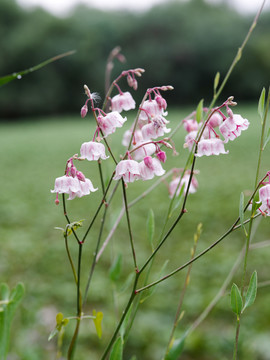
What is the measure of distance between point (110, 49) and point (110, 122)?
22.6 meters

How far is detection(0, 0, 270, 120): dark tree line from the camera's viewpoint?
814 inches

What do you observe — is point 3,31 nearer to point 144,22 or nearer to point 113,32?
point 113,32

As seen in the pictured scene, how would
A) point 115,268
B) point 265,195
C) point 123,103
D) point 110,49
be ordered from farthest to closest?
point 110,49 < point 115,268 < point 123,103 < point 265,195

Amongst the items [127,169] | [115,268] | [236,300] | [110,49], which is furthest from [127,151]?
[110,49]

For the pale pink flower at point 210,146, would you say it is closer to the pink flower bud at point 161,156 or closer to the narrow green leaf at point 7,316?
the pink flower bud at point 161,156

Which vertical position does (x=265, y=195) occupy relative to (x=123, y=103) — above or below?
below

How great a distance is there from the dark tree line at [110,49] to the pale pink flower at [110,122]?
1883 cm

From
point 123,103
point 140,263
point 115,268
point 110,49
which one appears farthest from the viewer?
point 110,49

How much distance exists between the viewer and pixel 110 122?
609 mm

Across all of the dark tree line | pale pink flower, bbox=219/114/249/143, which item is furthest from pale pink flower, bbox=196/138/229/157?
the dark tree line

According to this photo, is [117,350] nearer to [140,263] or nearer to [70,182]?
[70,182]

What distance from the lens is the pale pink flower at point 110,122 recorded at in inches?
23.9

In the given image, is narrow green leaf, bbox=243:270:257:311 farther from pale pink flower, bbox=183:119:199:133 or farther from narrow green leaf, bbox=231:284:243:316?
pale pink flower, bbox=183:119:199:133

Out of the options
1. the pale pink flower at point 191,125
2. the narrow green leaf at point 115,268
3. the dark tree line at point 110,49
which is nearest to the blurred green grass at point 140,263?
the narrow green leaf at point 115,268
